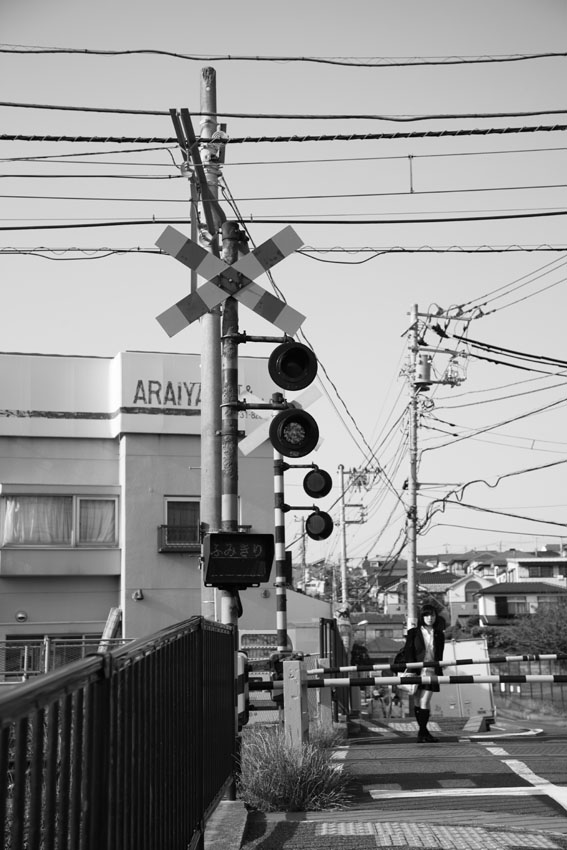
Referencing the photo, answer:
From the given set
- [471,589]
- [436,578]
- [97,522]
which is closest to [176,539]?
[97,522]

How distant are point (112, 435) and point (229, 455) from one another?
51.0 feet

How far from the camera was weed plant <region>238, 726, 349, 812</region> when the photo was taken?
7727 millimetres

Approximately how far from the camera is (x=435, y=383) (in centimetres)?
3241

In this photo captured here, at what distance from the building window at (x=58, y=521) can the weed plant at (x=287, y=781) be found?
54.1 ft

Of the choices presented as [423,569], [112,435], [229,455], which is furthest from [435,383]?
[423,569]

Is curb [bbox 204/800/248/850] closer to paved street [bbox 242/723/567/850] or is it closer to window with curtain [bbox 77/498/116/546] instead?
paved street [bbox 242/723/567/850]

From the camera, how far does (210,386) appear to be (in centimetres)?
1345

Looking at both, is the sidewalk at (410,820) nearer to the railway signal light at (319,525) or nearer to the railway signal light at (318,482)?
the railway signal light at (319,525)

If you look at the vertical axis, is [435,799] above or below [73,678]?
below

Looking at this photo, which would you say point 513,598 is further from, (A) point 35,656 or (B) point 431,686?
(B) point 431,686

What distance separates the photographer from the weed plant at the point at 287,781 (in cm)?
773

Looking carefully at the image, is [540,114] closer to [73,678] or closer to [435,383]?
[73,678]

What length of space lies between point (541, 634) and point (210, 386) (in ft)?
198

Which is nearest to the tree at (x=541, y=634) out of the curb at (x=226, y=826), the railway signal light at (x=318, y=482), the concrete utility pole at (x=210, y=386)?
the railway signal light at (x=318, y=482)
